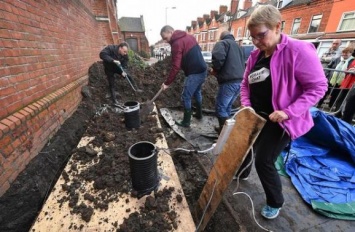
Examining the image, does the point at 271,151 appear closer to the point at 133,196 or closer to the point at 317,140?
the point at 133,196

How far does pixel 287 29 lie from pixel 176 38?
20795 mm

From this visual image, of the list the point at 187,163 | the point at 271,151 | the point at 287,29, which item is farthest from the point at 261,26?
the point at 287,29

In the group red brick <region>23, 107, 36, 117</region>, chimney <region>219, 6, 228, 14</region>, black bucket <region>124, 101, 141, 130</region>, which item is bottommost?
black bucket <region>124, 101, 141, 130</region>

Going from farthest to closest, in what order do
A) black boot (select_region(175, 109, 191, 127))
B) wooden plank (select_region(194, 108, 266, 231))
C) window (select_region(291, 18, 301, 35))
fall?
Result: window (select_region(291, 18, 301, 35)) → black boot (select_region(175, 109, 191, 127)) → wooden plank (select_region(194, 108, 266, 231))

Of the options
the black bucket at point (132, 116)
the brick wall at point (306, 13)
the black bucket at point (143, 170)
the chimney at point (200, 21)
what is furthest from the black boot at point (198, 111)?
the chimney at point (200, 21)

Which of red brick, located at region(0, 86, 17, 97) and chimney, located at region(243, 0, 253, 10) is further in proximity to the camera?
chimney, located at region(243, 0, 253, 10)

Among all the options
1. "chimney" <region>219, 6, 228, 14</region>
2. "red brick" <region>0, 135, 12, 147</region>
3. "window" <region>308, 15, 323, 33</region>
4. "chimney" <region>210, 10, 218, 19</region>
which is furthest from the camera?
Result: "chimney" <region>210, 10, 218, 19</region>

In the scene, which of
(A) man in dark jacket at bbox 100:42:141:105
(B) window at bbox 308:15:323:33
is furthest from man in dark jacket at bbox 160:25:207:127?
(B) window at bbox 308:15:323:33

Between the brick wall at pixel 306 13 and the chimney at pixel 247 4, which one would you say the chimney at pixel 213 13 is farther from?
the brick wall at pixel 306 13

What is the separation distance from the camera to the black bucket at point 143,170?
1.65 meters

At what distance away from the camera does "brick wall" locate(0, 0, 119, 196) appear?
1.75 metres

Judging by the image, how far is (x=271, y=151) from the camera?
1.54 meters

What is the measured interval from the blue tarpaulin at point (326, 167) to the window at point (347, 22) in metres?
16.2

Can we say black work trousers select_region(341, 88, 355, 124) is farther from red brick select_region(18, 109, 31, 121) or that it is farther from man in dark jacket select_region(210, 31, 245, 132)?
red brick select_region(18, 109, 31, 121)
